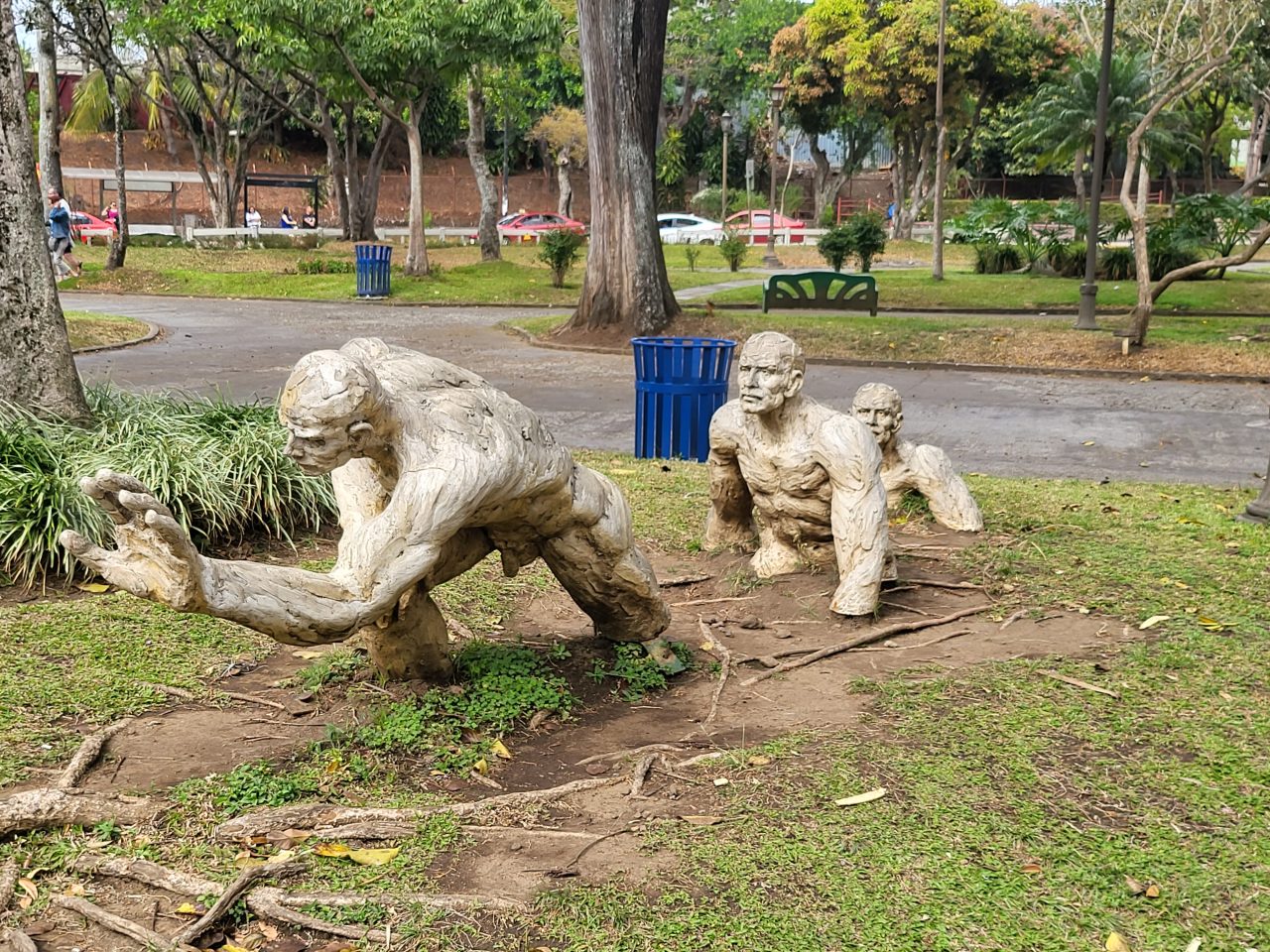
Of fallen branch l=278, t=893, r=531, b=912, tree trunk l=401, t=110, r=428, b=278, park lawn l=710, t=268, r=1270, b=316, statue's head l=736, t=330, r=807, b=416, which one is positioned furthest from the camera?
tree trunk l=401, t=110, r=428, b=278

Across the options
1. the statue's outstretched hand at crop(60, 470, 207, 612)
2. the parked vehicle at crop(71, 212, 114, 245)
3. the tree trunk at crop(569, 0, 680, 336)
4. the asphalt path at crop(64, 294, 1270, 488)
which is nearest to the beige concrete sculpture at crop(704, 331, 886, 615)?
the statue's outstretched hand at crop(60, 470, 207, 612)

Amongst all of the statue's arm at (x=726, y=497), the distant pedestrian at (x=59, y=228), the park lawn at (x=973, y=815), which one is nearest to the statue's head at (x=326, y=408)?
the park lawn at (x=973, y=815)

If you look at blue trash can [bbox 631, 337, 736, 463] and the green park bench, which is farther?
the green park bench

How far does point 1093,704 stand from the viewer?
4781 millimetres

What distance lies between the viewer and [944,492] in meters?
7.44

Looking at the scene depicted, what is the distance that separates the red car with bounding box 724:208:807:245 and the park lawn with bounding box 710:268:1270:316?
18337 millimetres

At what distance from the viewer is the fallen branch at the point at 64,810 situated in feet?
12.1

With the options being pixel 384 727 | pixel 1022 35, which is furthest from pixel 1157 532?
pixel 1022 35

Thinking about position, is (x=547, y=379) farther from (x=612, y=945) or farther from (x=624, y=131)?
(x=612, y=945)

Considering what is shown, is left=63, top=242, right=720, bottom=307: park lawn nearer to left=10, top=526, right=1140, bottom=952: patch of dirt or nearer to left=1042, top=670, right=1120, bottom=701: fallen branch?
left=10, top=526, right=1140, bottom=952: patch of dirt

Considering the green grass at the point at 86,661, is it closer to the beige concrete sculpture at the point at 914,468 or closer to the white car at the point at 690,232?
the beige concrete sculpture at the point at 914,468

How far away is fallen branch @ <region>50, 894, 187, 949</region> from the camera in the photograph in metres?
3.18

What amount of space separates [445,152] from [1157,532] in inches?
2128

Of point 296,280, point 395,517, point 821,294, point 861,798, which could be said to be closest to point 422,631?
point 395,517
